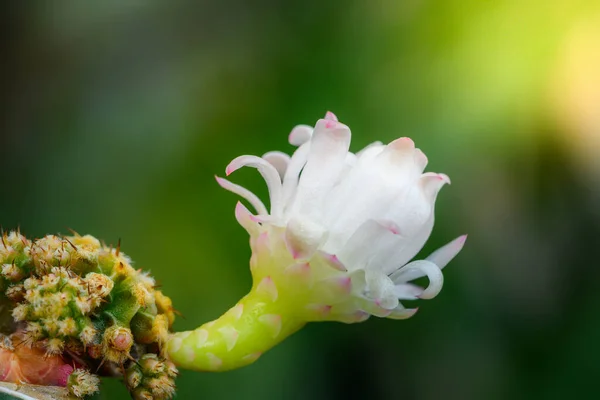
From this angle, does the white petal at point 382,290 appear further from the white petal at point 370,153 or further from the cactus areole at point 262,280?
the white petal at point 370,153

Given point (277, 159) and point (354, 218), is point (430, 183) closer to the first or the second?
point (354, 218)

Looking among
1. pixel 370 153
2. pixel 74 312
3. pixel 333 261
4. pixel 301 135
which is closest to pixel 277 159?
pixel 301 135

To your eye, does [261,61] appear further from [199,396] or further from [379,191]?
[379,191]

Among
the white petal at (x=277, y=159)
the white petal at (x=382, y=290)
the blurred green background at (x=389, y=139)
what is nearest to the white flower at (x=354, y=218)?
the white petal at (x=382, y=290)

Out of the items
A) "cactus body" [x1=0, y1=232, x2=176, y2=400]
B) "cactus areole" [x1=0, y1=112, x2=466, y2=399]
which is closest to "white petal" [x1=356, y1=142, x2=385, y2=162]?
"cactus areole" [x1=0, y1=112, x2=466, y2=399]

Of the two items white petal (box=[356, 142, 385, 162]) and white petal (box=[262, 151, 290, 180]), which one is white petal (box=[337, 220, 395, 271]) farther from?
white petal (box=[262, 151, 290, 180])

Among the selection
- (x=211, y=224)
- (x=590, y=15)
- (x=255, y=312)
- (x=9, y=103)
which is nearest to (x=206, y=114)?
(x=211, y=224)
